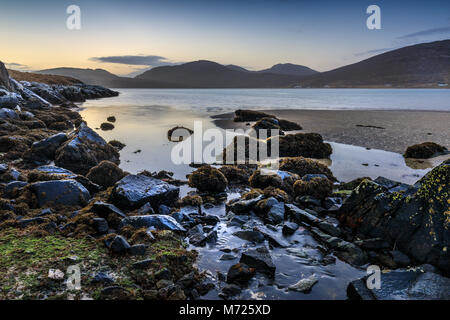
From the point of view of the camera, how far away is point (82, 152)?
39.2 feet

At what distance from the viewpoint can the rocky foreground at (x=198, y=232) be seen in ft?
14.4

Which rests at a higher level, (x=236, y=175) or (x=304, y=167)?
(x=304, y=167)

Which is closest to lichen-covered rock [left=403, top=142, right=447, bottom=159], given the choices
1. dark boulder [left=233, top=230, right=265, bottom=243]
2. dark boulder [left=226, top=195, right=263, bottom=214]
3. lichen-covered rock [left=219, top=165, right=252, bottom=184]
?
lichen-covered rock [left=219, top=165, right=252, bottom=184]

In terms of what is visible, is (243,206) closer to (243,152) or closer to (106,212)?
(106,212)

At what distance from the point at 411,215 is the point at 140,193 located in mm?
6646

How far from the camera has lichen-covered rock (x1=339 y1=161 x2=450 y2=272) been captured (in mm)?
5180

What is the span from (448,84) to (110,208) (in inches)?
8920

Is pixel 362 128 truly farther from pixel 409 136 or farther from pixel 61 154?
pixel 61 154

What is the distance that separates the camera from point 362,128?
943 inches

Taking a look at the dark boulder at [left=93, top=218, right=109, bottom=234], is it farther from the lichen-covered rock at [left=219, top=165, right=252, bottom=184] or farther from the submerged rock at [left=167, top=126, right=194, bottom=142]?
the submerged rock at [left=167, top=126, right=194, bottom=142]

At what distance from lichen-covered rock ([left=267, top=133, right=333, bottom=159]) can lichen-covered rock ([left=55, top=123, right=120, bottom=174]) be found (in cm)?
923

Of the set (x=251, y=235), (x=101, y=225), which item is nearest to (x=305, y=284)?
(x=251, y=235)

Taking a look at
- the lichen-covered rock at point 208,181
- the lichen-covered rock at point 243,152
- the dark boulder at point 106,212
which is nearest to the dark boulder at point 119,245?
the dark boulder at point 106,212
